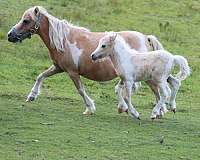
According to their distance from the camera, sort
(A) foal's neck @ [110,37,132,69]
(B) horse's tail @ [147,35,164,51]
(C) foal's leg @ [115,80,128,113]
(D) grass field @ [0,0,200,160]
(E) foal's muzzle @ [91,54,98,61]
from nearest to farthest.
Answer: (D) grass field @ [0,0,200,160]
(E) foal's muzzle @ [91,54,98,61]
(A) foal's neck @ [110,37,132,69]
(C) foal's leg @ [115,80,128,113]
(B) horse's tail @ [147,35,164,51]

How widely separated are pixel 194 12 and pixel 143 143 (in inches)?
845

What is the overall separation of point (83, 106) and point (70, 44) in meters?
1.68

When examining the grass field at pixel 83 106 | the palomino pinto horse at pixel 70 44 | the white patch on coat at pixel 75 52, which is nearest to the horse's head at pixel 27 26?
the palomino pinto horse at pixel 70 44

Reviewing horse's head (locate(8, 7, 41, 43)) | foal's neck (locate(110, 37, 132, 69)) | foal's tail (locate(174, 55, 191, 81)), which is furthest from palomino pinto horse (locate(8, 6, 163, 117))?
foal's neck (locate(110, 37, 132, 69))

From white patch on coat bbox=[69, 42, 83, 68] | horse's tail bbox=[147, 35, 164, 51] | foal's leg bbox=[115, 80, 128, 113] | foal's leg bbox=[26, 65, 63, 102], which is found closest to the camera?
foal's leg bbox=[115, 80, 128, 113]

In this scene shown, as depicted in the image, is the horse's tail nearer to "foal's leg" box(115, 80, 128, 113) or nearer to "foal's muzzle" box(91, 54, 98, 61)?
"foal's leg" box(115, 80, 128, 113)

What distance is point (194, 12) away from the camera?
31.5 m

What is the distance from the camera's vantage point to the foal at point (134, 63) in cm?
1311

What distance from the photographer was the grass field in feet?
32.9

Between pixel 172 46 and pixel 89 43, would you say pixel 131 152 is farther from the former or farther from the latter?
pixel 172 46

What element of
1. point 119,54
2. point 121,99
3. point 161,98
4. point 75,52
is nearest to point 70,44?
point 75,52

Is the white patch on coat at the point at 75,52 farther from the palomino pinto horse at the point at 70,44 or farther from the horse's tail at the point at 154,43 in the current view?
the horse's tail at the point at 154,43

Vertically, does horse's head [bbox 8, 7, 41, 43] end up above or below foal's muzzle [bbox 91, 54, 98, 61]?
above

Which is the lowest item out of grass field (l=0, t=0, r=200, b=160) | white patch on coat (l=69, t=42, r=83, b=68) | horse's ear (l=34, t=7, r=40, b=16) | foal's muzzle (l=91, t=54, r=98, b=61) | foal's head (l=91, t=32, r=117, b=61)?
grass field (l=0, t=0, r=200, b=160)
